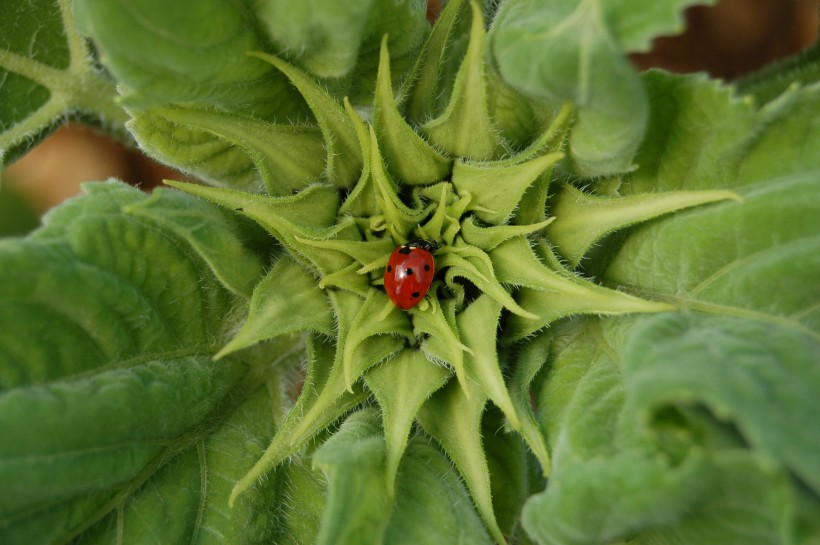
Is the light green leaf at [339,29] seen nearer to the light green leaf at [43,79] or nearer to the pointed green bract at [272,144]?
the pointed green bract at [272,144]

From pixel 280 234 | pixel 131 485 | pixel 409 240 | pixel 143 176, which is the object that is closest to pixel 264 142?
pixel 280 234

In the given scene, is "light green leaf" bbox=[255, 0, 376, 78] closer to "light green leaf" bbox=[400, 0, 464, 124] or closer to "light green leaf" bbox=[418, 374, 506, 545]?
"light green leaf" bbox=[400, 0, 464, 124]

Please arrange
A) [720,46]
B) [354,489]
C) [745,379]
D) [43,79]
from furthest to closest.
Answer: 1. [720,46]
2. [43,79]
3. [354,489]
4. [745,379]

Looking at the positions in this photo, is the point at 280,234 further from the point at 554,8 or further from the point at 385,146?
the point at 554,8

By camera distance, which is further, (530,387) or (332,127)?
(530,387)

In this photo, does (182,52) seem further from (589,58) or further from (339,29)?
(589,58)

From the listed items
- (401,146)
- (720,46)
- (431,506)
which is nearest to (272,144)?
(401,146)
